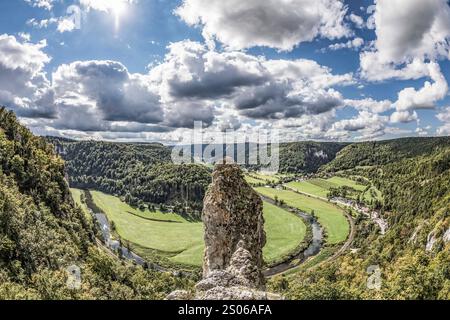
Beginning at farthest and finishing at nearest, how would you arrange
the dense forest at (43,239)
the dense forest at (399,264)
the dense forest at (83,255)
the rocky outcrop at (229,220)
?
the dense forest at (399,264)
the dense forest at (83,255)
the dense forest at (43,239)
the rocky outcrop at (229,220)

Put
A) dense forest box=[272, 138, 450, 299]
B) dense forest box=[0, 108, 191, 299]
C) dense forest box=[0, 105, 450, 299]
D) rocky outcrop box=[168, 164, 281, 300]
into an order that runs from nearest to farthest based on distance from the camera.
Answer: rocky outcrop box=[168, 164, 281, 300] < dense forest box=[0, 108, 191, 299] < dense forest box=[0, 105, 450, 299] < dense forest box=[272, 138, 450, 299]

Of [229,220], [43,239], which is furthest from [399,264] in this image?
[43,239]

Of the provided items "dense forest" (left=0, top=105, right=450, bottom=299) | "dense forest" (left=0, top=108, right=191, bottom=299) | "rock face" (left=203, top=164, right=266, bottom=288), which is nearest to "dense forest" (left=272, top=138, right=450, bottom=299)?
"dense forest" (left=0, top=105, right=450, bottom=299)

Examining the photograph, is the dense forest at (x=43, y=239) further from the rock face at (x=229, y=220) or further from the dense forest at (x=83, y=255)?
the rock face at (x=229, y=220)

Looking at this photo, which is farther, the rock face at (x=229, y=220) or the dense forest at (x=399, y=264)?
the dense forest at (x=399, y=264)

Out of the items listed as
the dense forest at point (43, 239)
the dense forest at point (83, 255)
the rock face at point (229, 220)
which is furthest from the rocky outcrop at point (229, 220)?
the dense forest at point (43, 239)

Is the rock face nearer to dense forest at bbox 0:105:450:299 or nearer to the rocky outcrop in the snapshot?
the rocky outcrop
